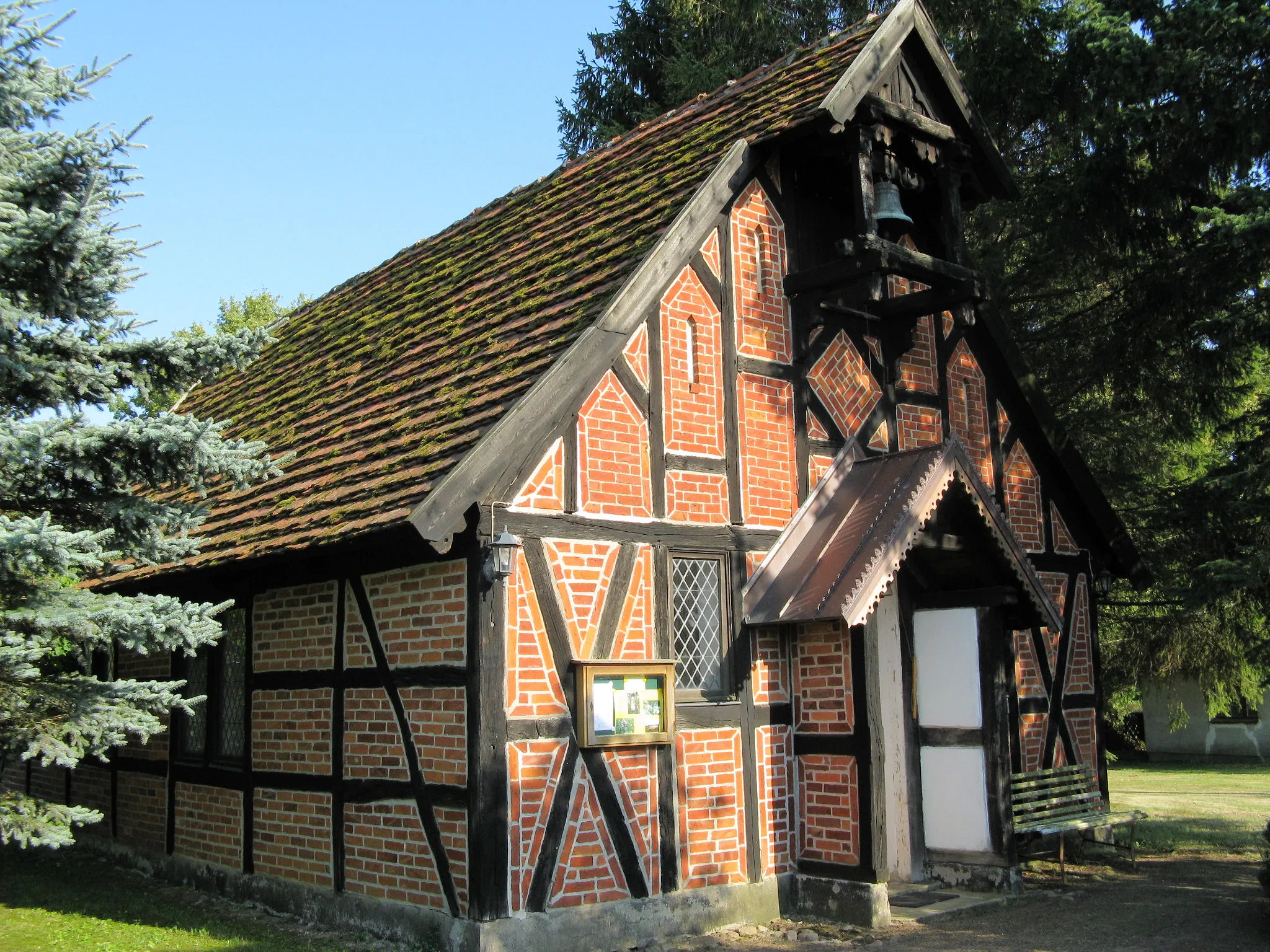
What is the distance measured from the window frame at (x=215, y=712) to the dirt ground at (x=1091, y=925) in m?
4.79

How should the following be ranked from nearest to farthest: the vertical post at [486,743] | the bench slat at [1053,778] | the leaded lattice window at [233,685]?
the vertical post at [486,743], the leaded lattice window at [233,685], the bench slat at [1053,778]

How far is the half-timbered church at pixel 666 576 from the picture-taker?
8.61 m

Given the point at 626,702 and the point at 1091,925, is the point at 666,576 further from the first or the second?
the point at 1091,925

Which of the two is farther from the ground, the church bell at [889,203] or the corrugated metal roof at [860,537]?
the church bell at [889,203]

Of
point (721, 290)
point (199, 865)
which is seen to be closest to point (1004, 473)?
point (721, 290)

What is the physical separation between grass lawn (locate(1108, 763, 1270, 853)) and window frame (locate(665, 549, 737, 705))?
625 centimetres

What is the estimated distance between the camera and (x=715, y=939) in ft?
29.9

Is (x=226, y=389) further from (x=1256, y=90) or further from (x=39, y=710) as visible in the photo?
(x=1256, y=90)

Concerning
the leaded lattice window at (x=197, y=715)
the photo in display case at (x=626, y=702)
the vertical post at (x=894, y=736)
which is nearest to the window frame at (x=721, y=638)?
the photo in display case at (x=626, y=702)

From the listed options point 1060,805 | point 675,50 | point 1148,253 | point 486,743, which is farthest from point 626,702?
point 675,50

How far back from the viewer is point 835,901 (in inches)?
380

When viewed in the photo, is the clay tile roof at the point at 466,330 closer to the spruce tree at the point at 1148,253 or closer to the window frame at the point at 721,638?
the window frame at the point at 721,638

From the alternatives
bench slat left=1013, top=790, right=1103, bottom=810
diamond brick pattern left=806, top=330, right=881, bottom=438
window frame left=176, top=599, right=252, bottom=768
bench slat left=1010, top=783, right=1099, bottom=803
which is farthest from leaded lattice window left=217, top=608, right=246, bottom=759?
bench slat left=1013, top=790, right=1103, bottom=810

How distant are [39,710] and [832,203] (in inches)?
322
